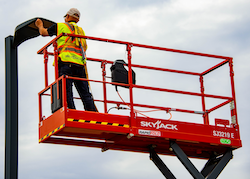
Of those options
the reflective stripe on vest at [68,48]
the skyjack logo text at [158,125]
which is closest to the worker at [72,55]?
the reflective stripe on vest at [68,48]

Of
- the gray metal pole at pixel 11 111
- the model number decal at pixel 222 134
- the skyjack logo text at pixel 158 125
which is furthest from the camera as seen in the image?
the model number decal at pixel 222 134

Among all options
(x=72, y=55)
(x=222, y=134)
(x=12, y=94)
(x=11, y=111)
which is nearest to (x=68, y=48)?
(x=72, y=55)

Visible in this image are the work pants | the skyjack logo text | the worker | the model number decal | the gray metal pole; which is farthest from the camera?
the model number decal

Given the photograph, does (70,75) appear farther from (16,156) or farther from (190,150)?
(190,150)

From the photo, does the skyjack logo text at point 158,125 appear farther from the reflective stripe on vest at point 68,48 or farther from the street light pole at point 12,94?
the street light pole at point 12,94


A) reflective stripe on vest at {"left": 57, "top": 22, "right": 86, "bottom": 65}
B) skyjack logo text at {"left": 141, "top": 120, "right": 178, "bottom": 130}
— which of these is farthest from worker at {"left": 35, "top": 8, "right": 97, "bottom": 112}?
skyjack logo text at {"left": 141, "top": 120, "right": 178, "bottom": 130}

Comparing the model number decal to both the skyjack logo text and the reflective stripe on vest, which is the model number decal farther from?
the reflective stripe on vest

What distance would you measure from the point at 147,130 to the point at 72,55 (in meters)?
2.41

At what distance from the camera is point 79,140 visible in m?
12.4

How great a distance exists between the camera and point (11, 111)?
1135cm

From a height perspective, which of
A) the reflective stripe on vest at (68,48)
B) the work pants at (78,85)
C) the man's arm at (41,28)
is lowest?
the work pants at (78,85)

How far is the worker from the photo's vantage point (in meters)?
11.8

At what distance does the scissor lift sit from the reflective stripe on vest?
0.32m

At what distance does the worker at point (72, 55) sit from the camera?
11750mm
